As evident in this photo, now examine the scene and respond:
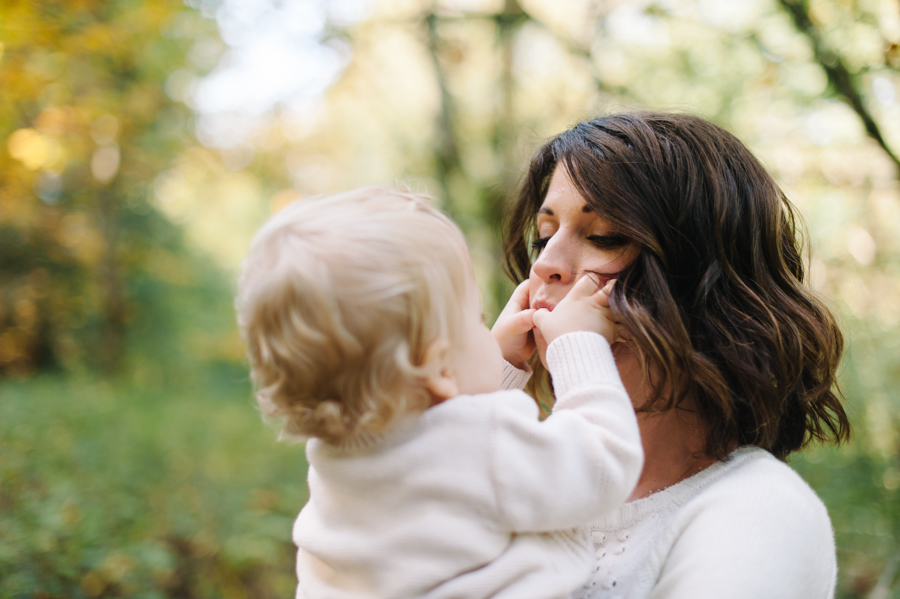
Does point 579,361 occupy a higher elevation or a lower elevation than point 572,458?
higher

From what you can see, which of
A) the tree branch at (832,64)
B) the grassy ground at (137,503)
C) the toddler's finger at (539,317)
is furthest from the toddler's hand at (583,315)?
the grassy ground at (137,503)

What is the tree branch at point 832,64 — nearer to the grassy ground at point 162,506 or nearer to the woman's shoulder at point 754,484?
the grassy ground at point 162,506

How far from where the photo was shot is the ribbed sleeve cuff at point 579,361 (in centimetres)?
126

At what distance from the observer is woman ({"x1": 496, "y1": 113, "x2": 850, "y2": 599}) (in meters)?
1.33

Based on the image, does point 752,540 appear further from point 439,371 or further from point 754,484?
point 439,371

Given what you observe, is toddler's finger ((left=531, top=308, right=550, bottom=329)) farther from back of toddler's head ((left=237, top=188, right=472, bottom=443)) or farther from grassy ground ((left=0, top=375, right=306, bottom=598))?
grassy ground ((left=0, top=375, right=306, bottom=598))

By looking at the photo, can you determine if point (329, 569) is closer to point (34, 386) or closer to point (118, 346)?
point (34, 386)

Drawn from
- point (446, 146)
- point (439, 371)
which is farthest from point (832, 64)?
point (446, 146)

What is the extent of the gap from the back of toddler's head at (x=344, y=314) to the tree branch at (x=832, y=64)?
94.7 inches

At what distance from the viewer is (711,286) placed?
1.46 metres

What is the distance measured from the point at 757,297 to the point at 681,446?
0.41 metres

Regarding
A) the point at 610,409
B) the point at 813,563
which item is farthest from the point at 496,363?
the point at 813,563

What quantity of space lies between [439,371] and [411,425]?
0.40ft

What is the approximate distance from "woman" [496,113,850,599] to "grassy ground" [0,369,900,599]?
6.12ft
